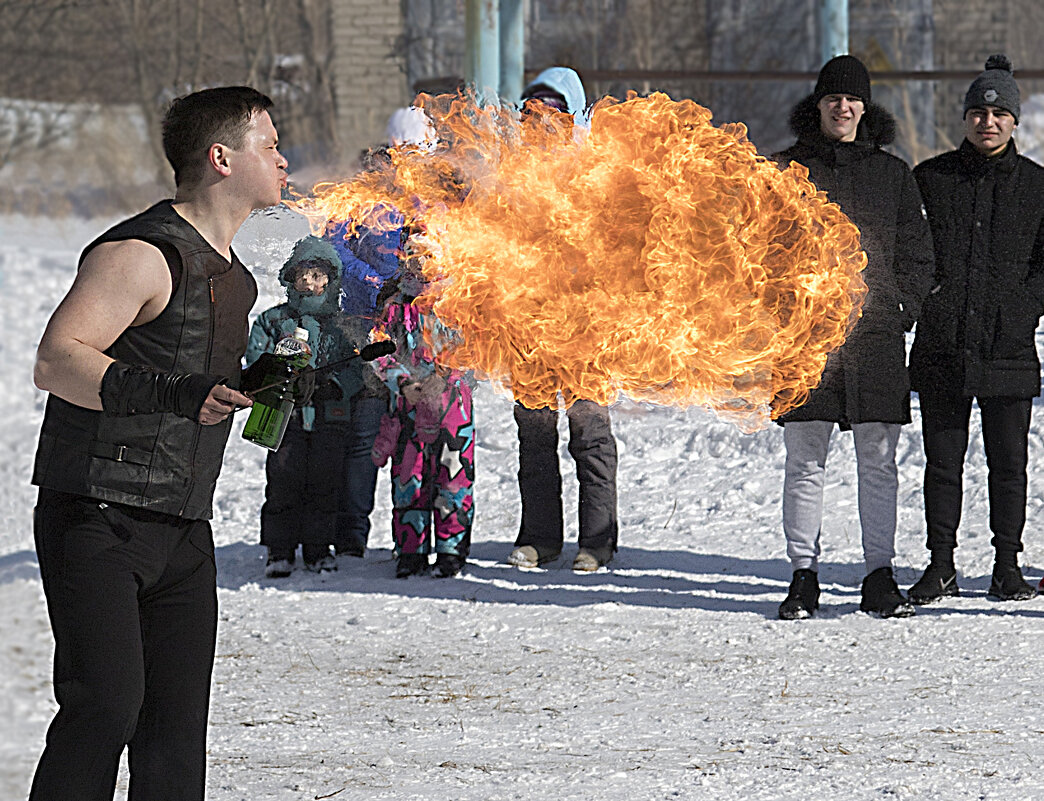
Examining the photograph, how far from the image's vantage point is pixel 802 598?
6.50m

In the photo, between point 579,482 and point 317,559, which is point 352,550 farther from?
point 579,482

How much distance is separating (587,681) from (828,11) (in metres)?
9.44

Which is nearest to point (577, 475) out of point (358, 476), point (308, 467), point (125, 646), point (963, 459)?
point (358, 476)

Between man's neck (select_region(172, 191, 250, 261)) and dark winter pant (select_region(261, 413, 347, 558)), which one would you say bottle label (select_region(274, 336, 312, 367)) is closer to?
man's neck (select_region(172, 191, 250, 261))

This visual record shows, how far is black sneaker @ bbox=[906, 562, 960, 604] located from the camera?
6676 mm

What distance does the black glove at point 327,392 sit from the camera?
7755 mm

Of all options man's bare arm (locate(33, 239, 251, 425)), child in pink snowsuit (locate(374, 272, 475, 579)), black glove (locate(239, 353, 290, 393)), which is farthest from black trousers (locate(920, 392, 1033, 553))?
man's bare arm (locate(33, 239, 251, 425))

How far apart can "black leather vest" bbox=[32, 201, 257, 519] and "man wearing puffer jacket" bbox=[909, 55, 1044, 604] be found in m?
4.11

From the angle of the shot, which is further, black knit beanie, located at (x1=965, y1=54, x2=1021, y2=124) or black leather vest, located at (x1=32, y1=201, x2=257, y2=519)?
black knit beanie, located at (x1=965, y1=54, x2=1021, y2=124)

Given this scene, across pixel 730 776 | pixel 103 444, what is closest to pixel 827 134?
pixel 730 776

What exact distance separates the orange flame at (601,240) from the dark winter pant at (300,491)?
2117mm

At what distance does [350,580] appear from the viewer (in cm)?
755

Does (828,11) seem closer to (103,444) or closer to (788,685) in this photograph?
(788,685)

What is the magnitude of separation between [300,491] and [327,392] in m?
0.55
